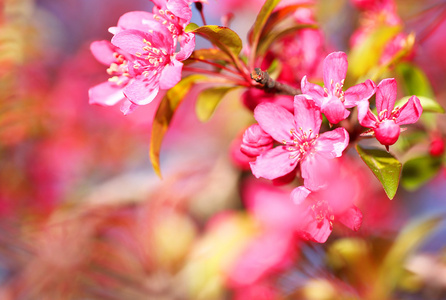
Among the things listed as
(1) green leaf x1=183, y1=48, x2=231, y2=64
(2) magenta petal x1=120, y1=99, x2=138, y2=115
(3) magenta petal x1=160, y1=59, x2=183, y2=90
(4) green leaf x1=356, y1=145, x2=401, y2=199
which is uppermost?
(3) magenta petal x1=160, y1=59, x2=183, y2=90

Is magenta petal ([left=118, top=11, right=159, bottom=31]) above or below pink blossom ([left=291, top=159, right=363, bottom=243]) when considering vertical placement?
above

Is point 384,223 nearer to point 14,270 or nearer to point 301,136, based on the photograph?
point 301,136

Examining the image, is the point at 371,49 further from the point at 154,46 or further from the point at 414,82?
the point at 154,46

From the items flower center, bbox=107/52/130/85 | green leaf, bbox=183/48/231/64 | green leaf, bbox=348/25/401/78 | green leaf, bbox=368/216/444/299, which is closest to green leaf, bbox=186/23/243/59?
green leaf, bbox=183/48/231/64

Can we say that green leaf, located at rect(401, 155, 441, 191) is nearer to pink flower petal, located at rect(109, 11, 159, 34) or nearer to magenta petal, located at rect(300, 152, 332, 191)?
magenta petal, located at rect(300, 152, 332, 191)

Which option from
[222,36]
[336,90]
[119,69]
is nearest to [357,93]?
[336,90]

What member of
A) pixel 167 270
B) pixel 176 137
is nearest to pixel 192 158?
pixel 176 137

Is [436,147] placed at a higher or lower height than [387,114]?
lower
